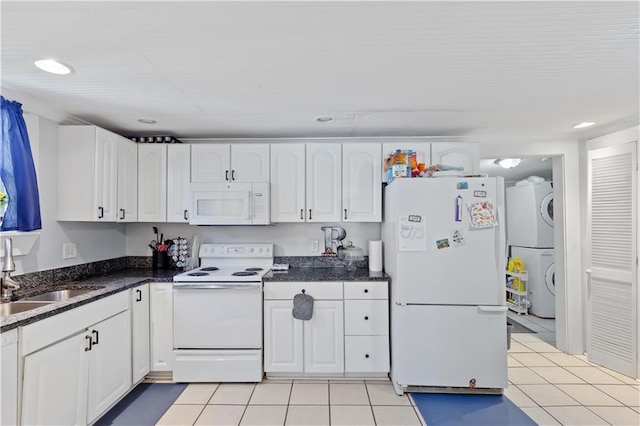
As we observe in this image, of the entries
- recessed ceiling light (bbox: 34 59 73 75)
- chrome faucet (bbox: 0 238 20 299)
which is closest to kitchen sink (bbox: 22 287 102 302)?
chrome faucet (bbox: 0 238 20 299)

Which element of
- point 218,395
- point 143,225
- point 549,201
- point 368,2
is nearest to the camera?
point 368,2

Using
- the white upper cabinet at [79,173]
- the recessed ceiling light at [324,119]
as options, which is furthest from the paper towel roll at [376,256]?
the white upper cabinet at [79,173]

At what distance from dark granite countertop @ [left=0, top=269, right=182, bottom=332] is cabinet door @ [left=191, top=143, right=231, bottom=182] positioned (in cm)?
96

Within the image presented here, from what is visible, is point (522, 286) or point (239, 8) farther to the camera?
point (522, 286)

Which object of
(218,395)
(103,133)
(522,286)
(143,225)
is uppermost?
(103,133)

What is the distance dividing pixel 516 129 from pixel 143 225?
383 centimetres

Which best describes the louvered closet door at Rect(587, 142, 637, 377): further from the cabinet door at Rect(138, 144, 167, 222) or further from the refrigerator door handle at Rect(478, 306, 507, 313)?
the cabinet door at Rect(138, 144, 167, 222)

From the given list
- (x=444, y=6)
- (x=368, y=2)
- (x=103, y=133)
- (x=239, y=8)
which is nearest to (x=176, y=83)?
(x=239, y=8)

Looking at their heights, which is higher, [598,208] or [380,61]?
[380,61]

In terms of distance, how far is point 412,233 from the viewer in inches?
100

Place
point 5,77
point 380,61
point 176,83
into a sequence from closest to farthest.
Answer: point 380,61
point 5,77
point 176,83

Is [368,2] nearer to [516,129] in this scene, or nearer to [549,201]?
[516,129]

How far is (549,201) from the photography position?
15.7ft

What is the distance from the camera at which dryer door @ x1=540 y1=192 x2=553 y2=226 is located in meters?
4.75
